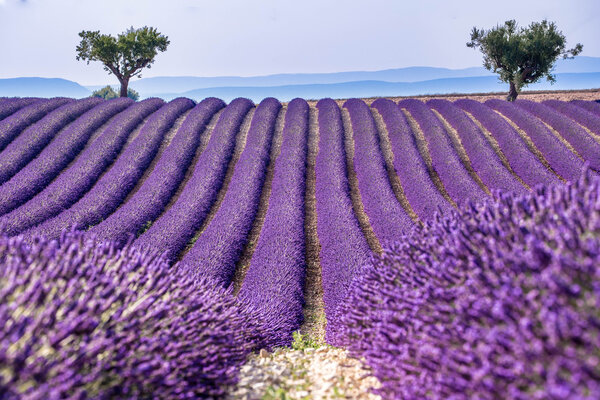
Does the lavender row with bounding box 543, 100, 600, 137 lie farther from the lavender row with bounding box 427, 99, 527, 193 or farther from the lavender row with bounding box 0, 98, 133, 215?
the lavender row with bounding box 0, 98, 133, 215

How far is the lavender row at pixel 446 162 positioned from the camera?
13.7 meters

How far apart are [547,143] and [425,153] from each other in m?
5.00

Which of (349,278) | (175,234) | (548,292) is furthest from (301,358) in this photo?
(175,234)

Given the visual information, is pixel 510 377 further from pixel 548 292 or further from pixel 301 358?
pixel 301 358

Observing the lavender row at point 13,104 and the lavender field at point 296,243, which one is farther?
the lavender row at point 13,104

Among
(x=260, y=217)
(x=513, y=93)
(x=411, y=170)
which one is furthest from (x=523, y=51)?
(x=260, y=217)

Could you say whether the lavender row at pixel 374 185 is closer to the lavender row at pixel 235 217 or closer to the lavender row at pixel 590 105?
the lavender row at pixel 235 217

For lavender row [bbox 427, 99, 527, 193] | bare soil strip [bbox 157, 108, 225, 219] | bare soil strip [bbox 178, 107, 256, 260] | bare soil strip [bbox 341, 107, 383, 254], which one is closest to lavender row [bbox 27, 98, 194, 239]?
bare soil strip [bbox 157, 108, 225, 219]

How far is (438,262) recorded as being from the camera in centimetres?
367

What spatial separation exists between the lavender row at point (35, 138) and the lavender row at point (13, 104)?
2347mm

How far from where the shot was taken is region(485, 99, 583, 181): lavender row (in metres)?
15.3

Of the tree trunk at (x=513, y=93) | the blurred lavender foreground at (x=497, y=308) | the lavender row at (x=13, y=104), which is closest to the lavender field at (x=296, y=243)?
the blurred lavender foreground at (x=497, y=308)

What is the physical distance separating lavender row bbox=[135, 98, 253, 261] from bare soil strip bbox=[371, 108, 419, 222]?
21.1 feet

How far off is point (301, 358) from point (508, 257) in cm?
288
